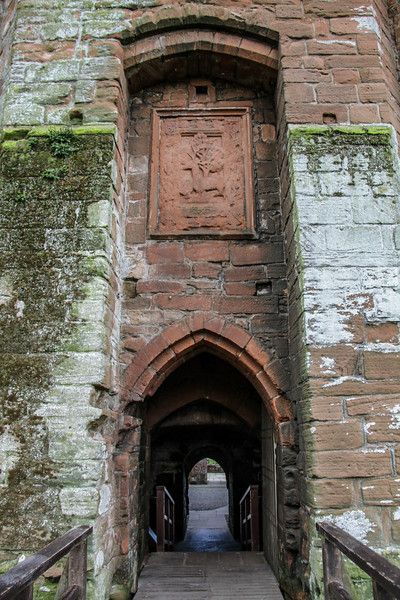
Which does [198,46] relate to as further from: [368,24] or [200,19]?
[368,24]

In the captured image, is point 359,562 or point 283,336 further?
point 283,336

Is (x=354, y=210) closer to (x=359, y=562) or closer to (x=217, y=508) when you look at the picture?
(x=359, y=562)

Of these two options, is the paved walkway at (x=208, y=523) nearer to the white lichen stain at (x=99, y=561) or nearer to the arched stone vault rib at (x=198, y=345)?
the arched stone vault rib at (x=198, y=345)

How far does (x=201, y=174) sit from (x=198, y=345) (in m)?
1.49

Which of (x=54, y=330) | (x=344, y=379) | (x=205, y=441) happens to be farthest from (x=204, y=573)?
(x=205, y=441)

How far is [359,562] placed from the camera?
2.25 meters

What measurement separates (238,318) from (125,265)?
1.04 meters

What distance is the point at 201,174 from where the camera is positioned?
4.41m

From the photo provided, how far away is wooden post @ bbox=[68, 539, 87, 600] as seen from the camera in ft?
9.52

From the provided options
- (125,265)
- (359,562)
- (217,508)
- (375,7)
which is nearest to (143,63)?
(125,265)

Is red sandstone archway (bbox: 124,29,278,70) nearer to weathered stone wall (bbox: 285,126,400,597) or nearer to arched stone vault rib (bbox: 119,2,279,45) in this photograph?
arched stone vault rib (bbox: 119,2,279,45)

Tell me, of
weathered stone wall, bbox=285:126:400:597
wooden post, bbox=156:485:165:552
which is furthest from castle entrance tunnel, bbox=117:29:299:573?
wooden post, bbox=156:485:165:552

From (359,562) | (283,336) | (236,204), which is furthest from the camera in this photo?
(236,204)

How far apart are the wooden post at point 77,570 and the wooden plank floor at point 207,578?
1.10 m
